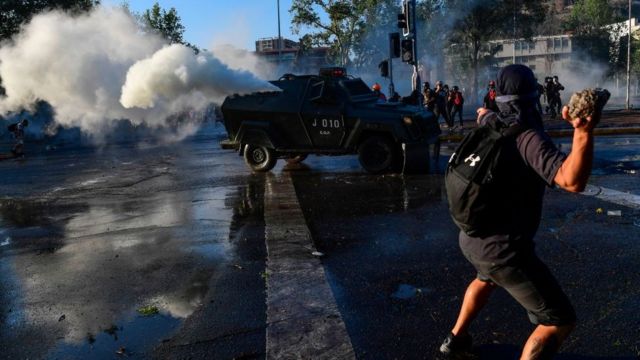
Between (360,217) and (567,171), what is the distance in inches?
196

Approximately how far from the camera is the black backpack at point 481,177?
267 cm

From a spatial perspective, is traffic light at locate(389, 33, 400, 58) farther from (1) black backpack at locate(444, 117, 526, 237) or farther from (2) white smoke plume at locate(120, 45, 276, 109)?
(1) black backpack at locate(444, 117, 526, 237)

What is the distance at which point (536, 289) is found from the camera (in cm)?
269

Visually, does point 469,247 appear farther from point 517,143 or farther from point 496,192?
point 517,143

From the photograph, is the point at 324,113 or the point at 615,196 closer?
the point at 615,196

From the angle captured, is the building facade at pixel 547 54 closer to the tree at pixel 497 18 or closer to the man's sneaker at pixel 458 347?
the tree at pixel 497 18

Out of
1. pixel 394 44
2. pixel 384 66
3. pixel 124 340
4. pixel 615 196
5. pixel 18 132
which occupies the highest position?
pixel 394 44

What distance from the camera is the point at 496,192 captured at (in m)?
2.73

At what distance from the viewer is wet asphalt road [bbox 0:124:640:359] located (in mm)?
3652

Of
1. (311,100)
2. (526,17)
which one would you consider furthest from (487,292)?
(526,17)

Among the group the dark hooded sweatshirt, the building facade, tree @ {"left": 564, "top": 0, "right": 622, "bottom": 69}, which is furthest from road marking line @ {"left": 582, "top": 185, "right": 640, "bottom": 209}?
the building facade

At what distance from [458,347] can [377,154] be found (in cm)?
788

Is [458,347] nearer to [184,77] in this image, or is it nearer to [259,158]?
[259,158]

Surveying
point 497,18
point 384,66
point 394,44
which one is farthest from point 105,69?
point 497,18
